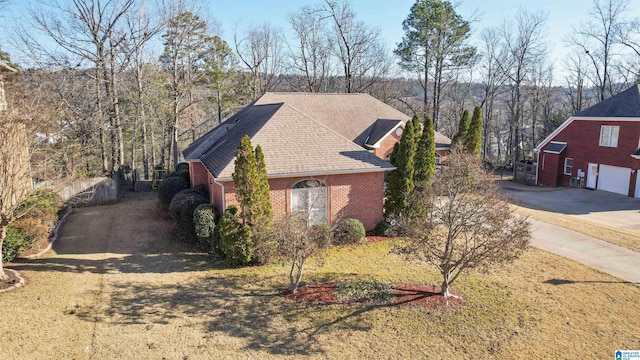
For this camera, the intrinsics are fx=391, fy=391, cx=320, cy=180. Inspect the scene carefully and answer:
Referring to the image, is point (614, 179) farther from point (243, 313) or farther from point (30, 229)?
point (30, 229)

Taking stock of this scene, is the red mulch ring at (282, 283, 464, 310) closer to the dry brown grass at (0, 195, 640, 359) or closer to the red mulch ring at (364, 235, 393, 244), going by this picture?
the dry brown grass at (0, 195, 640, 359)

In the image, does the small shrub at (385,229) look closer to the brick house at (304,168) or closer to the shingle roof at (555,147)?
the brick house at (304,168)

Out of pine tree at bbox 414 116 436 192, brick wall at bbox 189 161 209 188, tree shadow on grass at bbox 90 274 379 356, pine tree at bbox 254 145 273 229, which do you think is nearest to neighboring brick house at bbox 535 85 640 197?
pine tree at bbox 414 116 436 192

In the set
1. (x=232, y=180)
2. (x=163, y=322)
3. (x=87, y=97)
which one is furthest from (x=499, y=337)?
(x=87, y=97)

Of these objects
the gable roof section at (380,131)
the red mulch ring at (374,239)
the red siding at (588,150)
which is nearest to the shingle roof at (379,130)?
the gable roof section at (380,131)

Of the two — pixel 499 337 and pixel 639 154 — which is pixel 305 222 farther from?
pixel 639 154
